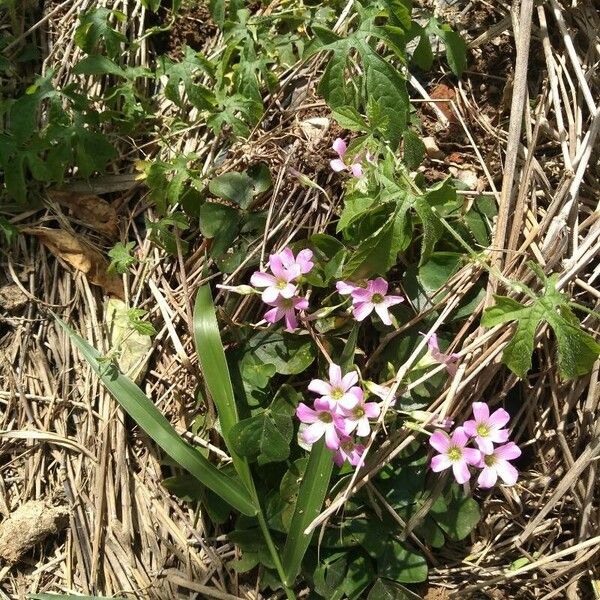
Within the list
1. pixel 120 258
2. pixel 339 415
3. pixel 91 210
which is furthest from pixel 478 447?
pixel 91 210

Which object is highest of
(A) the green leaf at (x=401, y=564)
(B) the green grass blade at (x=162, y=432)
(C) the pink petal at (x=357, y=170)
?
(C) the pink petal at (x=357, y=170)

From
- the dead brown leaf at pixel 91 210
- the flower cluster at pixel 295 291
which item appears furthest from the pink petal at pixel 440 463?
the dead brown leaf at pixel 91 210

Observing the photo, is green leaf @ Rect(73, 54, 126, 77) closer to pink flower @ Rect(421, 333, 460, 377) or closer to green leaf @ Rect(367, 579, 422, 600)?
pink flower @ Rect(421, 333, 460, 377)

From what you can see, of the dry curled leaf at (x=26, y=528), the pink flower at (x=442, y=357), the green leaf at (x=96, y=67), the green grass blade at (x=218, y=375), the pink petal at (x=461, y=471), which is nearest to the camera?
the pink petal at (x=461, y=471)

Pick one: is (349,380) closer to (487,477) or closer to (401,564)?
(487,477)

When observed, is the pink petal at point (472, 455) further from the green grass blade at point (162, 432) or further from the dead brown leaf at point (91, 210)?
the dead brown leaf at point (91, 210)
